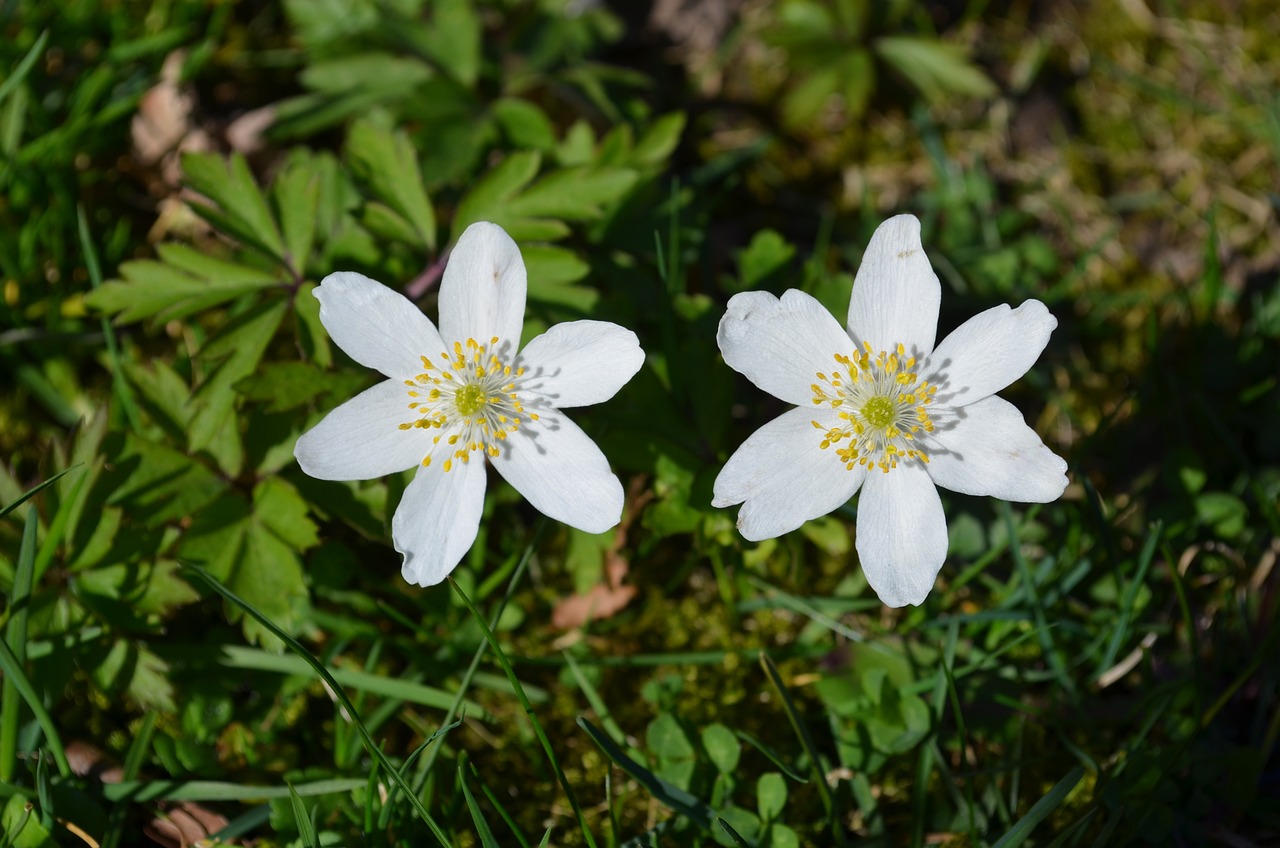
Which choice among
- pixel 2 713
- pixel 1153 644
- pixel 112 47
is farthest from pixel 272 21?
pixel 1153 644

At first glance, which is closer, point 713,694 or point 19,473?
point 713,694

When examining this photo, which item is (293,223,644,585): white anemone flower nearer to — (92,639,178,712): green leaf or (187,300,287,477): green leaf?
(187,300,287,477): green leaf

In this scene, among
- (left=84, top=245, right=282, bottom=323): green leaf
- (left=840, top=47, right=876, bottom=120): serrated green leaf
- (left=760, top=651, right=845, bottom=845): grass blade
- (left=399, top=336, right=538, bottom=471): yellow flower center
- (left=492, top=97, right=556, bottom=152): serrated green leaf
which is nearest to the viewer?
(left=399, top=336, right=538, bottom=471): yellow flower center

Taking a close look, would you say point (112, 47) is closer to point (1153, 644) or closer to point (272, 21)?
point (272, 21)

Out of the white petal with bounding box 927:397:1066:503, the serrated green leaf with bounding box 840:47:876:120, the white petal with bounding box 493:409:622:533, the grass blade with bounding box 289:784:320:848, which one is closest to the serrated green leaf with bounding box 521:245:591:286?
the white petal with bounding box 493:409:622:533

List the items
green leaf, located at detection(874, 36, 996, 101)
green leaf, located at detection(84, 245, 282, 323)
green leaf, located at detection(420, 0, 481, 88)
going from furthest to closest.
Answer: green leaf, located at detection(874, 36, 996, 101), green leaf, located at detection(420, 0, 481, 88), green leaf, located at detection(84, 245, 282, 323)
